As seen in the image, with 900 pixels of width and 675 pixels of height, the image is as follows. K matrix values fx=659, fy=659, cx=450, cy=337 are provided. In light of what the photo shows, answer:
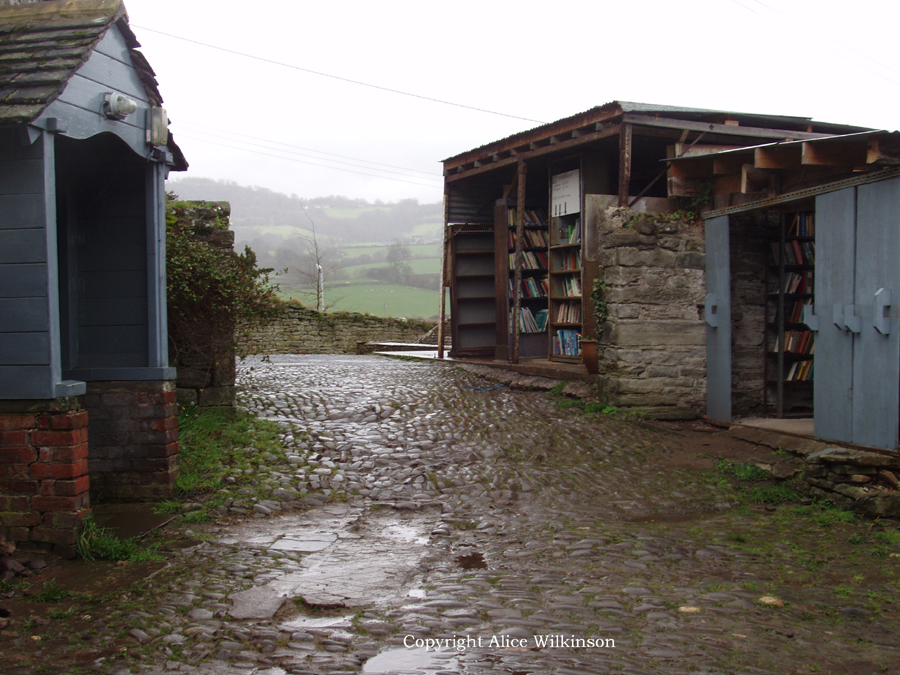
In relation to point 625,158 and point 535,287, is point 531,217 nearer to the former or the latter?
point 535,287

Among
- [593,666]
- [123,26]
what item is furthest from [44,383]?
[593,666]

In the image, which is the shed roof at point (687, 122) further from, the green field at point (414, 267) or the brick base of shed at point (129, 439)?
the green field at point (414, 267)

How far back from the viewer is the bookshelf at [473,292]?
13891mm

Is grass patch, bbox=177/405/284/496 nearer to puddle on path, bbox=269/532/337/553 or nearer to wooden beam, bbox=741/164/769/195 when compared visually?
puddle on path, bbox=269/532/337/553

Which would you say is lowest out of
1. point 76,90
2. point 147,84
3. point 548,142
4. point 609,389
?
point 609,389

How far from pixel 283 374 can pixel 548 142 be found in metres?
6.21

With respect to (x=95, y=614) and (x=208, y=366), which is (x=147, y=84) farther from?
(x=95, y=614)

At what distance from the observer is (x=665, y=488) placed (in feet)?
20.1

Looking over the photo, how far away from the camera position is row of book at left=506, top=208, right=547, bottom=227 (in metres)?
12.2

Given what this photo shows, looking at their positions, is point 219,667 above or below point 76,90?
below

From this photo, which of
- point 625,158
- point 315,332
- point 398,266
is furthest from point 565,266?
point 398,266

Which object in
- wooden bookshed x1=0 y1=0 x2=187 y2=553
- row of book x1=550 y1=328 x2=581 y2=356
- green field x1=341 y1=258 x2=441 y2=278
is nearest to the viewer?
wooden bookshed x1=0 y1=0 x2=187 y2=553

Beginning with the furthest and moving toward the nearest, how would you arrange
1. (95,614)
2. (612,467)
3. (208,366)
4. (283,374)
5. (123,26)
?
(283,374)
(208,366)
(612,467)
(123,26)
(95,614)

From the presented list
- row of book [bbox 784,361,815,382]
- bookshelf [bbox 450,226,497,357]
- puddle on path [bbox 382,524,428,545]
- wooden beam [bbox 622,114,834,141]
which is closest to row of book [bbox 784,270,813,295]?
row of book [bbox 784,361,815,382]
